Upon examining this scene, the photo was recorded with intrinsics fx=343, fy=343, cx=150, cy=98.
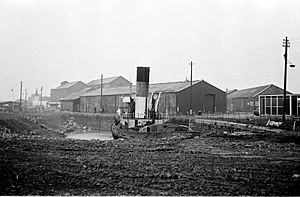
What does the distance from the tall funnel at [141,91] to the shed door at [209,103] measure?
1722 centimetres

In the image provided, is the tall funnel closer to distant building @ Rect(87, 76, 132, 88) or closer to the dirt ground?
the dirt ground

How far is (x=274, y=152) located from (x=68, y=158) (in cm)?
768

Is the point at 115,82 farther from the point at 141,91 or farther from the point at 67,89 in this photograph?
the point at 141,91

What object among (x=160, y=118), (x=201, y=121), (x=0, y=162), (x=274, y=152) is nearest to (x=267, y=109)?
(x=201, y=121)

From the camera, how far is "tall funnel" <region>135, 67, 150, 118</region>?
2325cm

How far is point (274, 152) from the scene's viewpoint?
1307 cm

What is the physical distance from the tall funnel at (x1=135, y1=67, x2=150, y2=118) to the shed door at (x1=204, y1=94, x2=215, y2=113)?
1722 cm

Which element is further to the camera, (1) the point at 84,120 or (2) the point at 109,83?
(2) the point at 109,83

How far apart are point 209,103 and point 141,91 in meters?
18.4

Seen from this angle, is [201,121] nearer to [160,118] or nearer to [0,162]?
[160,118]

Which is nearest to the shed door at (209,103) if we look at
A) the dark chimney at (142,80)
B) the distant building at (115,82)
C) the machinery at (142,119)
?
the machinery at (142,119)

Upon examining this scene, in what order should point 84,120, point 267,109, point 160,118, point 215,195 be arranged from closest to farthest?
point 215,195
point 160,118
point 267,109
point 84,120

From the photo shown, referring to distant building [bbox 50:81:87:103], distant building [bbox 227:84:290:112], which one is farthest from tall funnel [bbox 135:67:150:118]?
distant building [bbox 50:81:87:103]

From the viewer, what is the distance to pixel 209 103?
132 ft
